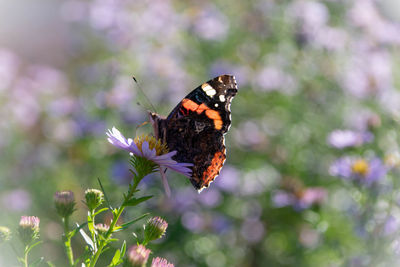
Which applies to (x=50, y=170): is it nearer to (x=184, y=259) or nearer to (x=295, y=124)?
(x=184, y=259)

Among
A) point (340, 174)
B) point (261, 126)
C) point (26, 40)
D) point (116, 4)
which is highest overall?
point (26, 40)

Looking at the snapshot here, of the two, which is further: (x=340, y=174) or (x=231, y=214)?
(x=231, y=214)

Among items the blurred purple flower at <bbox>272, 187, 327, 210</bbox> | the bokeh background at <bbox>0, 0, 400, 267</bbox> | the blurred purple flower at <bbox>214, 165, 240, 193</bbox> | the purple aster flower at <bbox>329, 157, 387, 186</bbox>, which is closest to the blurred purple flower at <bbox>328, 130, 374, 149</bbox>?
the bokeh background at <bbox>0, 0, 400, 267</bbox>

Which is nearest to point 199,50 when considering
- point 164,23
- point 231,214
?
point 164,23

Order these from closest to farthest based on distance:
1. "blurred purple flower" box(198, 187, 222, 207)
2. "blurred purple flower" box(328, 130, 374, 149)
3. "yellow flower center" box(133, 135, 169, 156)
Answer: "yellow flower center" box(133, 135, 169, 156), "blurred purple flower" box(328, 130, 374, 149), "blurred purple flower" box(198, 187, 222, 207)

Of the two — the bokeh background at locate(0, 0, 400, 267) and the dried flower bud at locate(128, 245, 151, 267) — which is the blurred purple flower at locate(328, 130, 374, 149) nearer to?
the bokeh background at locate(0, 0, 400, 267)
